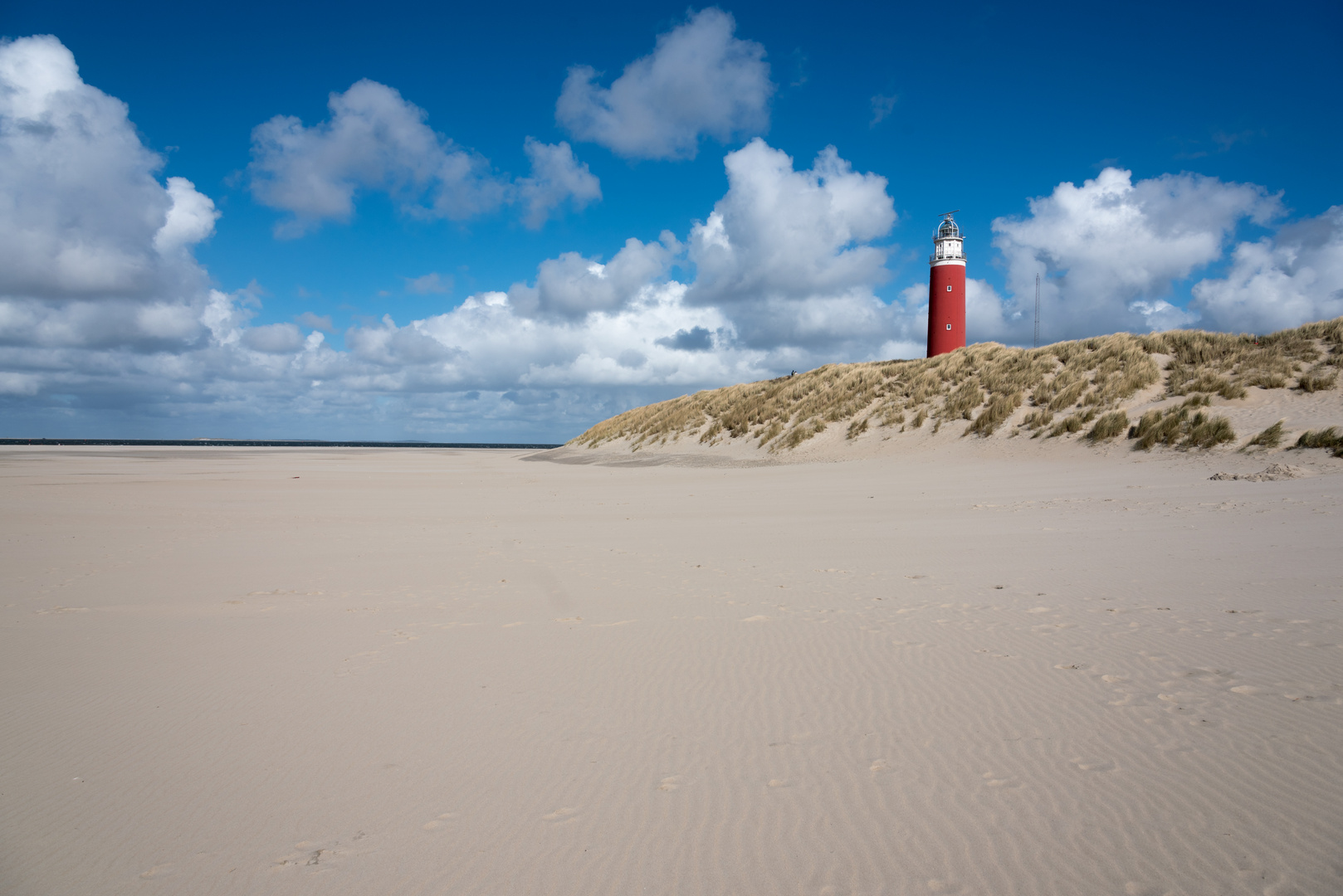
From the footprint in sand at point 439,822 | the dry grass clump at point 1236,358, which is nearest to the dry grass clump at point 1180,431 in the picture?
the dry grass clump at point 1236,358

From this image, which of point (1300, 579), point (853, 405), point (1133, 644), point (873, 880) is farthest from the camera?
point (853, 405)

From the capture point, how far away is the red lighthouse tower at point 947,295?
35719 millimetres

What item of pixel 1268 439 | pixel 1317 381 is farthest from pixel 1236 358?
pixel 1268 439

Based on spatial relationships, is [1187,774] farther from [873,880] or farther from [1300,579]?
[1300,579]

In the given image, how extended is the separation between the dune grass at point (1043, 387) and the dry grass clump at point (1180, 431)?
0.03 metres

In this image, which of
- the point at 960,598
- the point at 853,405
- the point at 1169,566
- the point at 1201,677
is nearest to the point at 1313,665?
the point at 1201,677

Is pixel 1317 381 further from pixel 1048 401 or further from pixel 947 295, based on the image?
pixel 947 295

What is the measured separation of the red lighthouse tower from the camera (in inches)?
1406

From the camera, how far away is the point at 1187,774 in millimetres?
2594

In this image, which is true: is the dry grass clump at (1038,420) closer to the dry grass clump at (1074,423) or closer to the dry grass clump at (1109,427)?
the dry grass clump at (1074,423)

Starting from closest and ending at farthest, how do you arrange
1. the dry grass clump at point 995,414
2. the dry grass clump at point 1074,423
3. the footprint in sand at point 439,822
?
the footprint in sand at point 439,822 → the dry grass clump at point 1074,423 → the dry grass clump at point 995,414

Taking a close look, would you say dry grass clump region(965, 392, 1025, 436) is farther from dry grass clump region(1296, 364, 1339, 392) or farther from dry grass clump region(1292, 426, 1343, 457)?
dry grass clump region(1292, 426, 1343, 457)

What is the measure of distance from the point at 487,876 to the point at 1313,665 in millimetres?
4159

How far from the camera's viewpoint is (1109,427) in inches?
640
